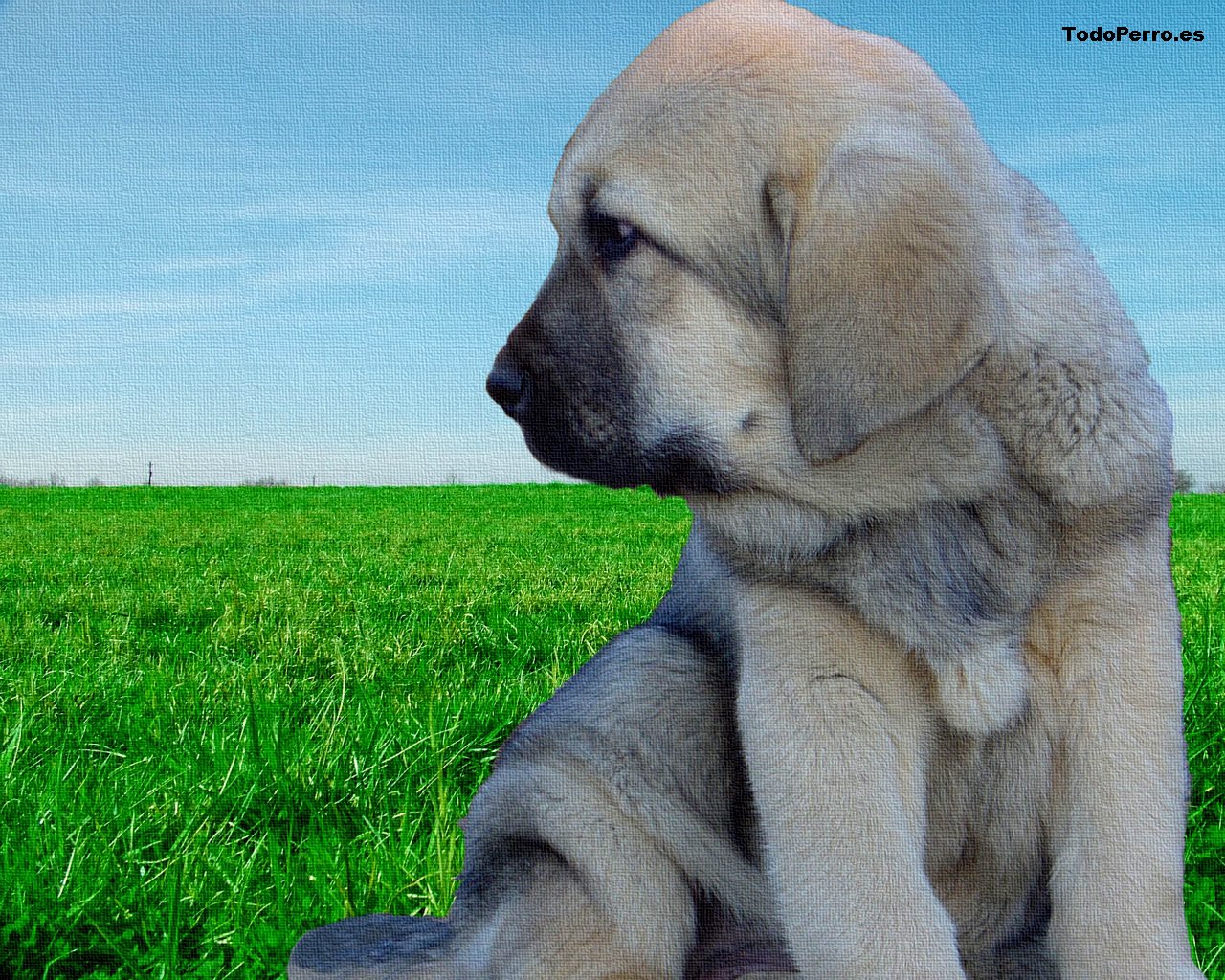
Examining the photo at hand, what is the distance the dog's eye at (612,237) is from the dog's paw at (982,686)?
1.08 m

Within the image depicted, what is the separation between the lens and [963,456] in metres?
2.12

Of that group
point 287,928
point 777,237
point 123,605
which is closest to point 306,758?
point 287,928

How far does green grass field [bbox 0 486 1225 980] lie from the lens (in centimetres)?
288

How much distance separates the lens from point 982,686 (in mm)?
2068

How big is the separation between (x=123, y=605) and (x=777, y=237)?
668 centimetres

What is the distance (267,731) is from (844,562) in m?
2.64

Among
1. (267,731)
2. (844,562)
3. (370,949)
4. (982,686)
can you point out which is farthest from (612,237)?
(267,731)

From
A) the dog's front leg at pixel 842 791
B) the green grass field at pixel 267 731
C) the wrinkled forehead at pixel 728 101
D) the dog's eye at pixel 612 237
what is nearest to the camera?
the dog's front leg at pixel 842 791

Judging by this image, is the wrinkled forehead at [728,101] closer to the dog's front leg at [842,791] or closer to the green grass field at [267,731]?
the dog's front leg at [842,791]

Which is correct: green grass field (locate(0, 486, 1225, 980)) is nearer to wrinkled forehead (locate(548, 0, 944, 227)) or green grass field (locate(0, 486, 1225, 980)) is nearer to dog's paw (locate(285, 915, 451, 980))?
dog's paw (locate(285, 915, 451, 980))

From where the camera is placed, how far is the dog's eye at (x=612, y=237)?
232 centimetres

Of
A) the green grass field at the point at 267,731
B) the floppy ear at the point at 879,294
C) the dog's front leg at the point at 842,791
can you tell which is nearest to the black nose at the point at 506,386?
the floppy ear at the point at 879,294

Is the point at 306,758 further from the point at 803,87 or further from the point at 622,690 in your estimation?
the point at 803,87

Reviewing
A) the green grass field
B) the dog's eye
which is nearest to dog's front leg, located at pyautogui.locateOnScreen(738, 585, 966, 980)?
the dog's eye
